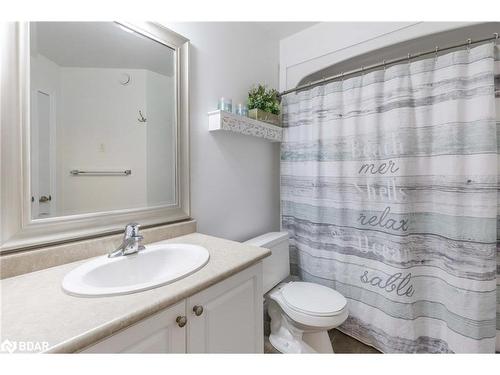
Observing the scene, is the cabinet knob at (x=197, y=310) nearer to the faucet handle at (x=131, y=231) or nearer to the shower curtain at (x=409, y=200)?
the faucet handle at (x=131, y=231)

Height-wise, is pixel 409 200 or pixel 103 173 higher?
pixel 103 173

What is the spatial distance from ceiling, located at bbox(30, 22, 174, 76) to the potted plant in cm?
62

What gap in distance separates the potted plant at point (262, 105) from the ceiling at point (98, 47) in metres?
0.62

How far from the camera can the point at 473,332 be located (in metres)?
1.24

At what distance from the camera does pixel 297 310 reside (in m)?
1.33

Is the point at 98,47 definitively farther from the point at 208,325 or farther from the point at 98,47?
the point at 208,325

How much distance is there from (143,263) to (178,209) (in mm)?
368

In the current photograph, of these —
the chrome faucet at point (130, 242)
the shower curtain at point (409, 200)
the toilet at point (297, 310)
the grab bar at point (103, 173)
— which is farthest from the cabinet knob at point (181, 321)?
the shower curtain at point (409, 200)

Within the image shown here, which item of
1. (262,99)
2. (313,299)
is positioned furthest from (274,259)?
(262,99)

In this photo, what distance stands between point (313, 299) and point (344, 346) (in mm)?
539

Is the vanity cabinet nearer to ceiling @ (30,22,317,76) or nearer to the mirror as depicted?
the mirror

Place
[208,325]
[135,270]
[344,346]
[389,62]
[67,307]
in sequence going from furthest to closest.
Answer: [344,346], [389,62], [135,270], [208,325], [67,307]
